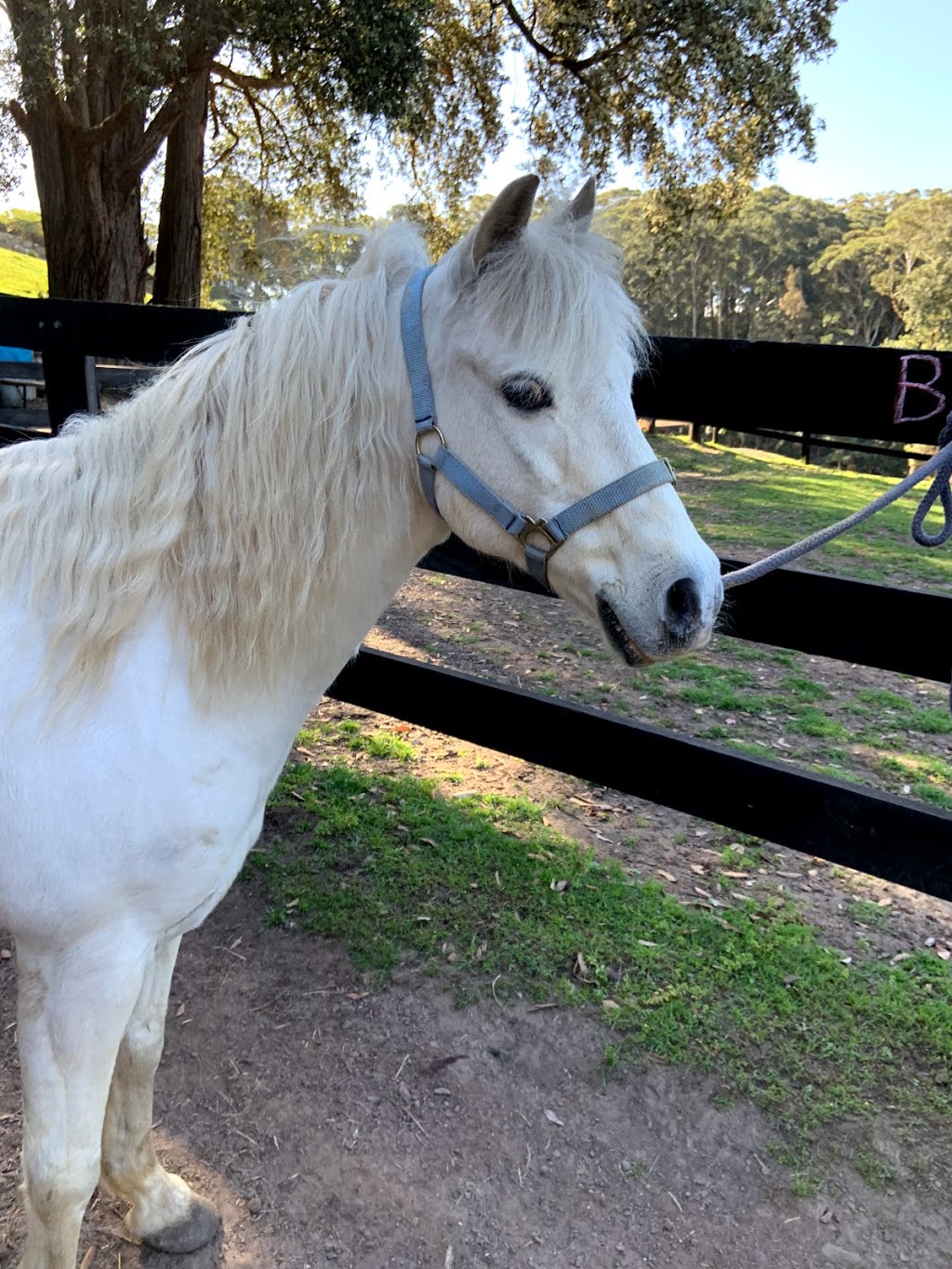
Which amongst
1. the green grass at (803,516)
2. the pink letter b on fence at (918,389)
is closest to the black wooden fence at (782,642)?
the pink letter b on fence at (918,389)

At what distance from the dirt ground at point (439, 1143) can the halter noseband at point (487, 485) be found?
1.57 metres

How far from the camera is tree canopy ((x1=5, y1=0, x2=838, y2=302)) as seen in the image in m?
7.00

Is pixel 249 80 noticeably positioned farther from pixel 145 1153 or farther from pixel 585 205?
pixel 145 1153

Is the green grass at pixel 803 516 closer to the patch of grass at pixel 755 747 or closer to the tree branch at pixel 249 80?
the patch of grass at pixel 755 747

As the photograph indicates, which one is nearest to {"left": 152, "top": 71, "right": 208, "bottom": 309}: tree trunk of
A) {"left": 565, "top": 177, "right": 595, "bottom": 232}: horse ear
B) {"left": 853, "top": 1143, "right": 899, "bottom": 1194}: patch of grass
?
{"left": 565, "top": 177, "right": 595, "bottom": 232}: horse ear

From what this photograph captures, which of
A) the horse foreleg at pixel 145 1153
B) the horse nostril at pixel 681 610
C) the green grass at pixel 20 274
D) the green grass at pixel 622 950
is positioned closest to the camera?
the horse nostril at pixel 681 610

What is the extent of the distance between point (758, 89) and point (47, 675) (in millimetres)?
11118

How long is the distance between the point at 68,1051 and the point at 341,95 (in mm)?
9042

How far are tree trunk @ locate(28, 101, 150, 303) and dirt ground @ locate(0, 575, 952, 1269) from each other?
7961 mm

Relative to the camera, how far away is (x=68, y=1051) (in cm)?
138

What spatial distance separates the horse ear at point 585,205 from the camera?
151 cm

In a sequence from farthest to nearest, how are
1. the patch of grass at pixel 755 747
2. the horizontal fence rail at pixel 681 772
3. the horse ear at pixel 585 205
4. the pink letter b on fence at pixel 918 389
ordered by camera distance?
the patch of grass at pixel 755 747 < the horizontal fence rail at pixel 681 772 < the pink letter b on fence at pixel 918 389 < the horse ear at pixel 585 205

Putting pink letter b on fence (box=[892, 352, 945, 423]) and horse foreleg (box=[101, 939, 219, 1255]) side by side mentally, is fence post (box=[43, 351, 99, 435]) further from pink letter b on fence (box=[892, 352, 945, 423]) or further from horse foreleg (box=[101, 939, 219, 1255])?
pink letter b on fence (box=[892, 352, 945, 423])

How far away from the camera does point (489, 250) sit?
4.30 feet
